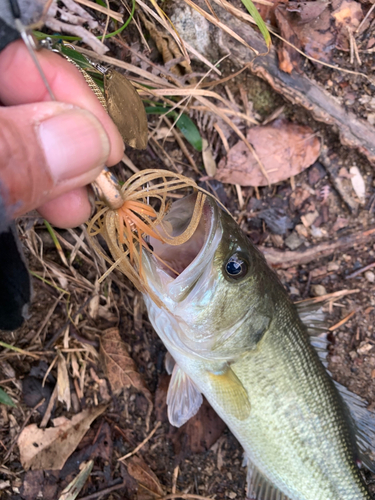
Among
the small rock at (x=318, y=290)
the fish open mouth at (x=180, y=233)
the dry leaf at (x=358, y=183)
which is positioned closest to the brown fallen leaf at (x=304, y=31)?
the dry leaf at (x=358, y=183)

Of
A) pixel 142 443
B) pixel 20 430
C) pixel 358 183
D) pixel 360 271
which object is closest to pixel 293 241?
pixel 360 271

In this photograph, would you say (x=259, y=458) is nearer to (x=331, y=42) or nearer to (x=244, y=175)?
(x=244, y=175)

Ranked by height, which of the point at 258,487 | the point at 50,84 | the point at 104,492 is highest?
the point at 50,84

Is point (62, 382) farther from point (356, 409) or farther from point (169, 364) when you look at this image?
point (356, 409)

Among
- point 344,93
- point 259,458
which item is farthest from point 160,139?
point 259,458

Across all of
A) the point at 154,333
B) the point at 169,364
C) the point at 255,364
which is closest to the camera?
the point at 255,364

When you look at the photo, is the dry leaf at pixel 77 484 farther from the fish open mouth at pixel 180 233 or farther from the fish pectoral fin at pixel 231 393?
the fish open mouth at pixel 180 233

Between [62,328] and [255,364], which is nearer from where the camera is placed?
[255,364]
